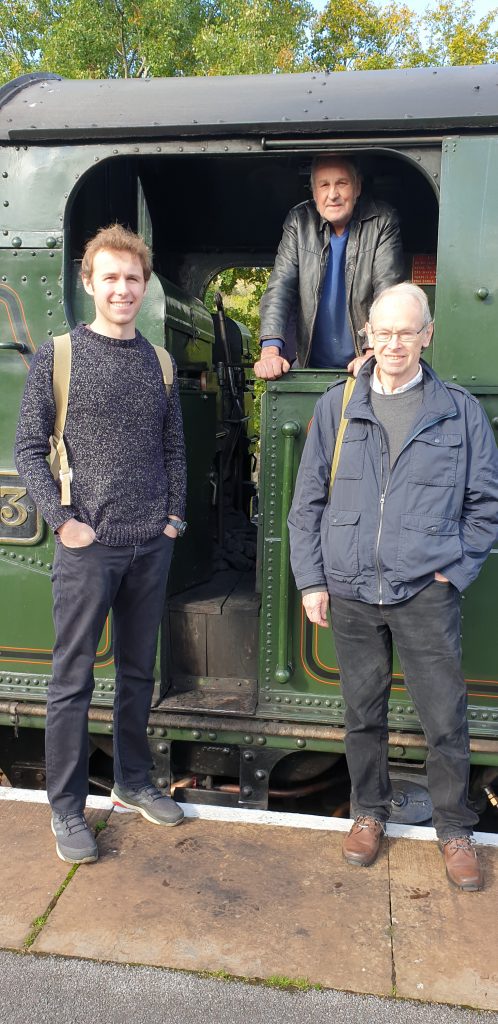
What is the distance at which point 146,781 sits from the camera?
8.97 feet

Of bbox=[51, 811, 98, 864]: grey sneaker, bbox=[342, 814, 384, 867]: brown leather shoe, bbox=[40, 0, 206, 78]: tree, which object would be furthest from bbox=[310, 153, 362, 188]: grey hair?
bbox=[40, 0, 206, 78]: tree

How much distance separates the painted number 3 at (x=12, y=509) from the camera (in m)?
3.00

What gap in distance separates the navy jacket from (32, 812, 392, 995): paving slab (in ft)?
2.83

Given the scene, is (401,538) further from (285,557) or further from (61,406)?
(61,406)

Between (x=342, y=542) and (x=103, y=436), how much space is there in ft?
2.47

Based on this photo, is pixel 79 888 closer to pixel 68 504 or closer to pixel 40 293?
pixel 68 504

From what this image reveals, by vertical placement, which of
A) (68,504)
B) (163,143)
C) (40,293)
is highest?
(163,143)

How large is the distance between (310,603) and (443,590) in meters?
0.39

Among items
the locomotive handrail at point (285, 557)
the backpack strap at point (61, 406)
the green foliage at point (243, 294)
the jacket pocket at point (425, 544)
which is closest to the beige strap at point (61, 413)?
Answer: the backpack strap at point (61, 406)

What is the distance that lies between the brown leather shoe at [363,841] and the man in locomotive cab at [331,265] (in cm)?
151

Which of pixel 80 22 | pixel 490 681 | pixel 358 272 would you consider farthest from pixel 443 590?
pixel 80 22

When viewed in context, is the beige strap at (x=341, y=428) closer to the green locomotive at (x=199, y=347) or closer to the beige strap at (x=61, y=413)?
the green locomotive at (x=199, y=347)

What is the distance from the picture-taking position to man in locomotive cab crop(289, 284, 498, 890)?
7.33 feet

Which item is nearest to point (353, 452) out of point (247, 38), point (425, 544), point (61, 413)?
point (425, 544)
